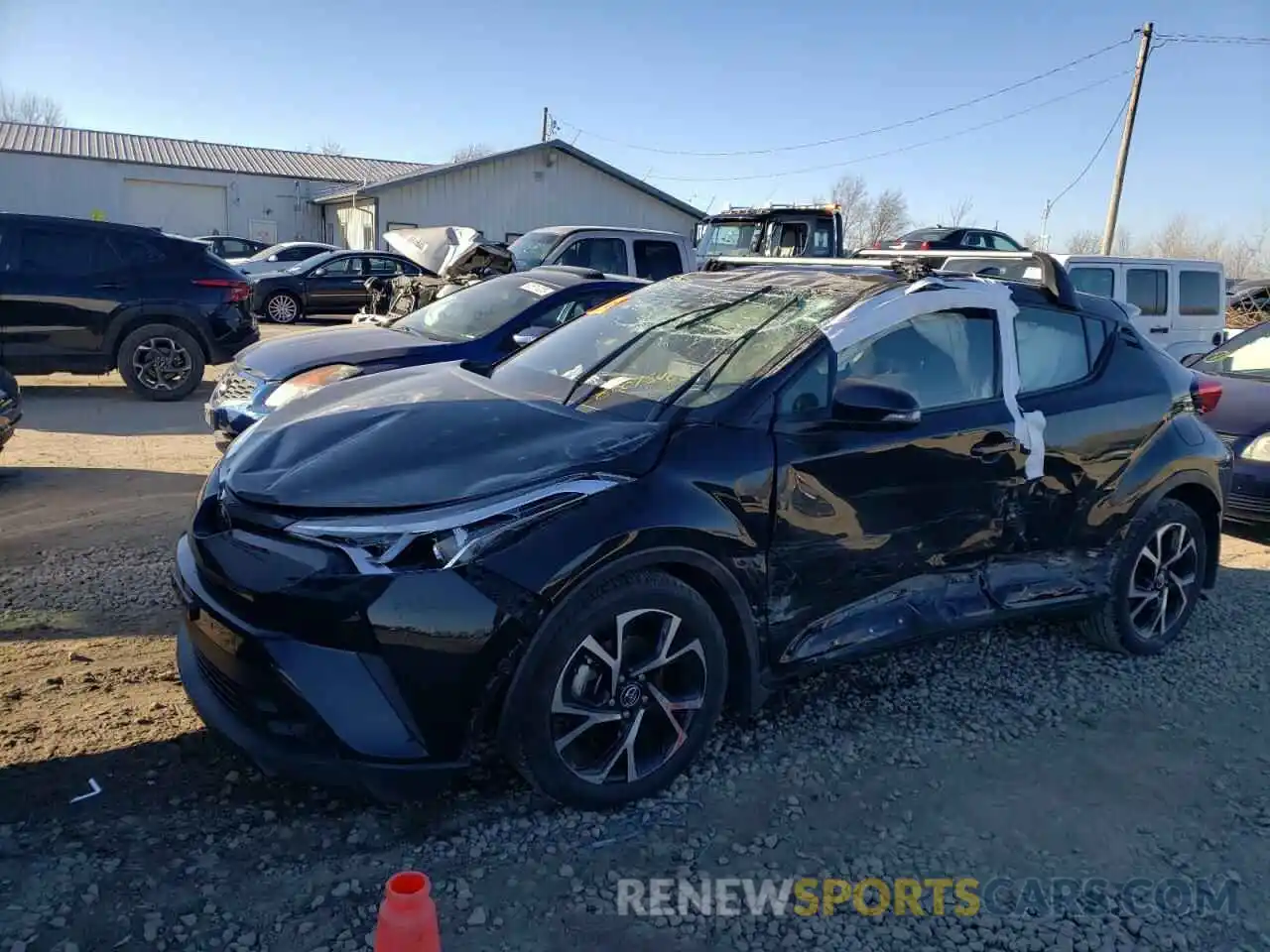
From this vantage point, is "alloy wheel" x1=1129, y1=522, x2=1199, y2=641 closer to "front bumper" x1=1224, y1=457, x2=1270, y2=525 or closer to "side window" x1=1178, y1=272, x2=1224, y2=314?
"front bumper" x1=1224, y1=457, x2=1270, y2=525

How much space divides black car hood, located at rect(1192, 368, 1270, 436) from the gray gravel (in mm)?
3430

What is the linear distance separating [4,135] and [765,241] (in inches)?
1231

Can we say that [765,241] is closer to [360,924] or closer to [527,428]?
[527,428]

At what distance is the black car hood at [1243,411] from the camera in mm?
6754

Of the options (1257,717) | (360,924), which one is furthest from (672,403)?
(1257,717)

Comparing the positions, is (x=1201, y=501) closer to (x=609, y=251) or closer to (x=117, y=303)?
(x=609, y=251)

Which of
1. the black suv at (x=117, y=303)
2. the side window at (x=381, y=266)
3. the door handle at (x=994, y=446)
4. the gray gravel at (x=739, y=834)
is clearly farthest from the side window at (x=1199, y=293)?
the side window at (x=381, y=266)

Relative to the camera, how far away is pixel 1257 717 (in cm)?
397

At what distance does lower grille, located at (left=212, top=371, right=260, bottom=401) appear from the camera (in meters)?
6.66

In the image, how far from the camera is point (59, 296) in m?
9.41

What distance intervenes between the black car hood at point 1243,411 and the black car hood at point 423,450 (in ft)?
17.7

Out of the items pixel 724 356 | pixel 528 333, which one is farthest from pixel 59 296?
pixel 724 356

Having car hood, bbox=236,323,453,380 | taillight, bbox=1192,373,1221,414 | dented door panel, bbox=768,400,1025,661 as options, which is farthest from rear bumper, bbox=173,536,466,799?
car hood, bbox=236,323,453,380

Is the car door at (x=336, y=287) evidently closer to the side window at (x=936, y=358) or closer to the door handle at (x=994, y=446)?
the side window at (x=936, y=358)
